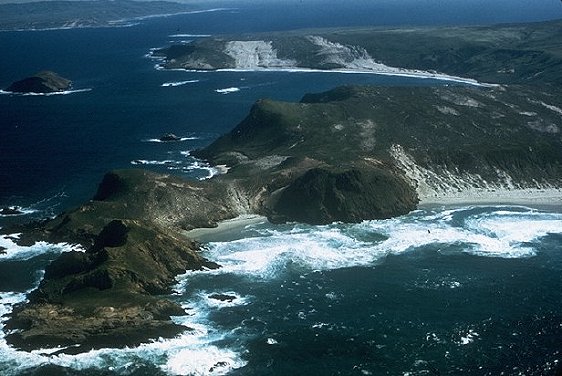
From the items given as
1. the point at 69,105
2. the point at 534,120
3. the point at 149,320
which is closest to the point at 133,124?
the point at 69,105

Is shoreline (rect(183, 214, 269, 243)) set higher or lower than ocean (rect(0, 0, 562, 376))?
higher

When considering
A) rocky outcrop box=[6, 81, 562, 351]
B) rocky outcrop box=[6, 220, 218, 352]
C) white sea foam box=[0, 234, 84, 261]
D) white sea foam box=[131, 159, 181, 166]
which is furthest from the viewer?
white sea foam box=[131, 159, 181, 166]

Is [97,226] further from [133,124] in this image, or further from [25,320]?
[133,124]

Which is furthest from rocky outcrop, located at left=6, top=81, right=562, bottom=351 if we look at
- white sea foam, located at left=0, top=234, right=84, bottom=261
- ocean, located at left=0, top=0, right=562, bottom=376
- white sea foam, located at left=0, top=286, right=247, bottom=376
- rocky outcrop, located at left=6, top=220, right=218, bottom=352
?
ocean, located at left=0, top=0, right=562, bottom=376

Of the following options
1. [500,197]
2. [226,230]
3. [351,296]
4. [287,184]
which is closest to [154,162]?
[287,184]

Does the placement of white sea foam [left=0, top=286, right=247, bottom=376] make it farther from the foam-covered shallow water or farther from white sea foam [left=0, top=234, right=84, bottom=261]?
white sea foam [left=0, top=234, right=84, bottom=261]

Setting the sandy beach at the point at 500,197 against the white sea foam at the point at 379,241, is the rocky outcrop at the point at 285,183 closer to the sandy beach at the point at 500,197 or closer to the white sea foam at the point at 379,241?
the sandy beach at the point at 500,197
